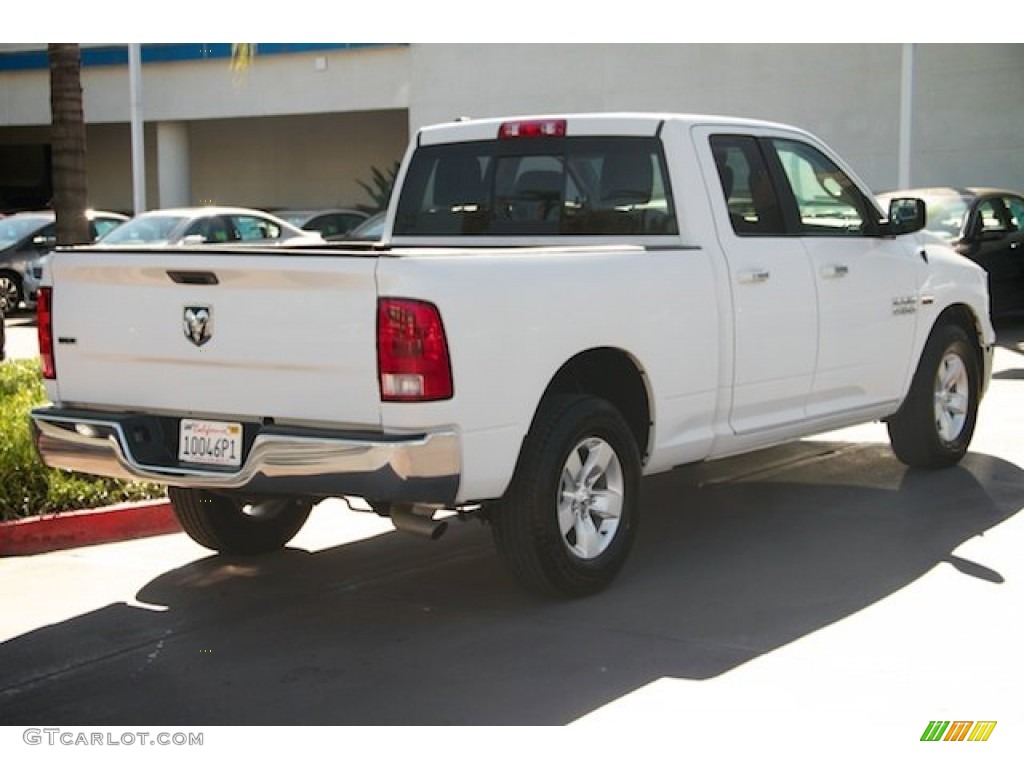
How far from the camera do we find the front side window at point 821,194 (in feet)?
24.8

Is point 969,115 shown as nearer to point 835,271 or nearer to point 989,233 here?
point 989,233

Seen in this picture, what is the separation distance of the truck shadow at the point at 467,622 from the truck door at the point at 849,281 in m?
0.67

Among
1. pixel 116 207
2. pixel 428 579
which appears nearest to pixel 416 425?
pixel 428 579

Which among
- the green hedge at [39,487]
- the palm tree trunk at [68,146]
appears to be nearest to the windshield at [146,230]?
the palm tree trunk at [68,146]

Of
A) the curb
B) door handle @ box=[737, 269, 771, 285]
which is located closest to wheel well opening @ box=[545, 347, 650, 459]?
door handle @ box=[737, 269, 771, 285]

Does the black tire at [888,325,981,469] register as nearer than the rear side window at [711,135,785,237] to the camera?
No

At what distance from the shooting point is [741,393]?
687 cm

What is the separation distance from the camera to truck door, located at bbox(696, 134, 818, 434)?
6836 millimetres

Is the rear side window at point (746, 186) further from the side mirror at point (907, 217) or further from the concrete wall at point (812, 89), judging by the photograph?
the concrete wall at point (812, 89)

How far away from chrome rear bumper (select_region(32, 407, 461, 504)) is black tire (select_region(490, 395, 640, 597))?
0.46 m

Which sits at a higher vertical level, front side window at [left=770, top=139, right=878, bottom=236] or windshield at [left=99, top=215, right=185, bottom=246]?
front side window at [left=770, top=139, right=878, bottom=236]

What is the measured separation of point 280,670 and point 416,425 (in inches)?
40.6

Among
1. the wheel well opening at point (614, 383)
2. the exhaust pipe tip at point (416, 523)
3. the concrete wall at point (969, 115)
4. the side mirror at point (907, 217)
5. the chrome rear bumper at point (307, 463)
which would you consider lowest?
the exhaust pipe tip at point (416, 523)

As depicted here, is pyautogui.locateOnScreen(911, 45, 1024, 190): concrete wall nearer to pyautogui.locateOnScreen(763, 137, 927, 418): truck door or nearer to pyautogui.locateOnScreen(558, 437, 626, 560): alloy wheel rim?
pyautogui.locateOnScreen(763, 137, 927, 418): truck door
